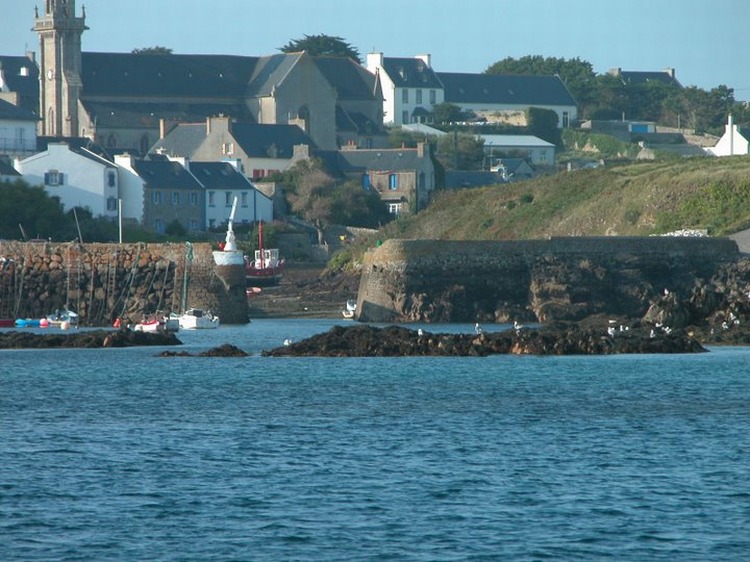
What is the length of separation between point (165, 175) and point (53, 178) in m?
6.71

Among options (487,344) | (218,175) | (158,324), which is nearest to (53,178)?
(218,175)

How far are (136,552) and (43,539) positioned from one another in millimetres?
1385

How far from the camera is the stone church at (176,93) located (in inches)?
4673

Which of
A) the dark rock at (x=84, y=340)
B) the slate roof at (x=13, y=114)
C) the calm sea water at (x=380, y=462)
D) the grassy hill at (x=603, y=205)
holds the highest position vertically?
the slate roof at (x=13, y=114)

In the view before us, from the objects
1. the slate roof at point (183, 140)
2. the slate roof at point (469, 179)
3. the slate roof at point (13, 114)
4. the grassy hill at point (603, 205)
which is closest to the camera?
the grassy hill at point (603, 205)

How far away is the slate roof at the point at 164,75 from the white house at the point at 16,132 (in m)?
21.7

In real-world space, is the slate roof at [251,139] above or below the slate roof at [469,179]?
above

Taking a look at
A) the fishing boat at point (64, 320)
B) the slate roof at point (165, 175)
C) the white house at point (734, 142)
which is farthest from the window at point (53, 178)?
the white house at point (734, 142)

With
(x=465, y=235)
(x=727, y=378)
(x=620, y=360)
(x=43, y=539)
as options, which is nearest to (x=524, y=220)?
(x=465, y=235)

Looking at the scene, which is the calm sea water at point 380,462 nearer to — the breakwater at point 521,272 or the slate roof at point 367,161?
the breakwater at point 521,272

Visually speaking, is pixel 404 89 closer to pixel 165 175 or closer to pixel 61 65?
pixel 61 65

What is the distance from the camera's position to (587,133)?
437 ft

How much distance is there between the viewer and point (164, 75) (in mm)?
124375

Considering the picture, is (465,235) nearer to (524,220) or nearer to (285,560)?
(524,220)
